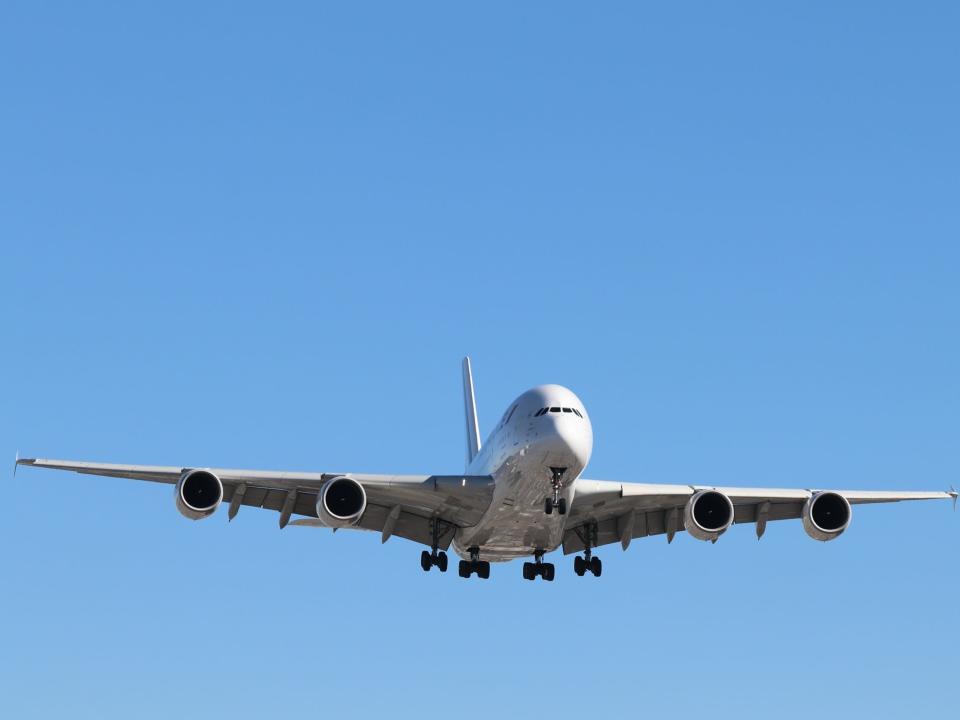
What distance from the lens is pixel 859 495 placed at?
4559 cm

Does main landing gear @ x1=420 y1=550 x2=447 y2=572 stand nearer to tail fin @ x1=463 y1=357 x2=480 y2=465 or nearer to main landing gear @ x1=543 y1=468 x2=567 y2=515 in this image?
main landing gear @ x1=543 y1=468 x2=567 y2=515

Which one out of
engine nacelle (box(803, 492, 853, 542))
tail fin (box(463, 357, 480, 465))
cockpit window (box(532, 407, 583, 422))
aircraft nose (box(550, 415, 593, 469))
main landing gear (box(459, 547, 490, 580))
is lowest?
main landing gear (box(459, 547, 490, 580))

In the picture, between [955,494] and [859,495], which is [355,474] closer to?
[859,495]

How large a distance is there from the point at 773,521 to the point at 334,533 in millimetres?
13656

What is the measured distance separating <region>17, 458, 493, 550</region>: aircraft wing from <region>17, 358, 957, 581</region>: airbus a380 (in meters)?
0.04

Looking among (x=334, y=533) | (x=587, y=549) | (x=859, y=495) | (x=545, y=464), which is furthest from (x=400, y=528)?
(x=859, y=495)

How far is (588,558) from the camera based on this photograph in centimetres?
4572

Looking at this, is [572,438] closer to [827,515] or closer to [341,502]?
[341,502]

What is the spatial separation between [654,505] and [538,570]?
4404 millimetres

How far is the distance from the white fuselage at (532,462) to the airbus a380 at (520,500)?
0.04 m

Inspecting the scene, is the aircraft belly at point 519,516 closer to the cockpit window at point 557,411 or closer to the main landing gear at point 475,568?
the main landing gear at point 475,568

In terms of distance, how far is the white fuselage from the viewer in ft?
124

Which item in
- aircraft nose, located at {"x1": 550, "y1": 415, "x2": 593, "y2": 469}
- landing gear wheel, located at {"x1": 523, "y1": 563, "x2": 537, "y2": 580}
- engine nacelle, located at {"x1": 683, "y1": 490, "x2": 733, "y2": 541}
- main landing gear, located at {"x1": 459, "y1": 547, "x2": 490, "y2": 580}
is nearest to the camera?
aircraft nose, located at {"x1": 550, "y1": 415, "x2": 593, "y2": 469}

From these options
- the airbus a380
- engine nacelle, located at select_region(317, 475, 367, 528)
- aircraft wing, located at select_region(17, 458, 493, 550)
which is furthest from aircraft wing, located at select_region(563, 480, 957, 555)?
engine nacelle, located at select_region(317, 475, 367, 528)
